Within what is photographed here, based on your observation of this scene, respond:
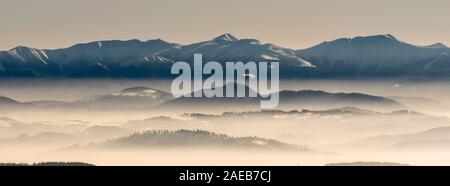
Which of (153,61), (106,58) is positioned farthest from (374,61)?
(106,58)

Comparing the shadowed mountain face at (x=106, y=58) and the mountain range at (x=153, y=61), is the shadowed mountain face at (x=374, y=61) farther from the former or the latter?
the shadowed mountain face at (x=106, y=58)

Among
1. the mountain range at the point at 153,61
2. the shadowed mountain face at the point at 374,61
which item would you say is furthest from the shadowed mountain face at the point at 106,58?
the shadowed mountain face at the point at 374,61

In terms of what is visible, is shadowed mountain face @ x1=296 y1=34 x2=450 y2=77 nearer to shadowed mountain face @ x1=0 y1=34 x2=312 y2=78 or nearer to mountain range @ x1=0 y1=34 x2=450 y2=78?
mountain range @ x1=0 y1=34 x2=450 y2=78

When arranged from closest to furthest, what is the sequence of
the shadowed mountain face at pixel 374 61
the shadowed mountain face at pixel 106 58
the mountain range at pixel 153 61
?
the shadowed mountain face at pixel 106 58
the mountain range at pixel 153 61
the shadowed mountain face at pixel 374 61

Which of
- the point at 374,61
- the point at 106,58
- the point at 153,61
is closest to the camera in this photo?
the point at 106,58

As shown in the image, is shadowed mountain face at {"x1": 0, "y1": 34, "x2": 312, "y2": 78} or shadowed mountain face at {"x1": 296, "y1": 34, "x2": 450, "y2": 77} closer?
shadowed mountain face at {"x1": 0, "y1": 34, "x2": 312, "y2": 78}

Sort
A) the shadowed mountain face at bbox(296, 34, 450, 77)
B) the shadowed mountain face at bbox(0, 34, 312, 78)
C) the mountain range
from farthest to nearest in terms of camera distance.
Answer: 1. the shadowed mountain face at bbox(296, 34, 450, 77)
2. the mountain range
3. the shadowed mountain face at bbox(0, 34, 312, 78)

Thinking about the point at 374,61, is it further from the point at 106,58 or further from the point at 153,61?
the point at 106,58

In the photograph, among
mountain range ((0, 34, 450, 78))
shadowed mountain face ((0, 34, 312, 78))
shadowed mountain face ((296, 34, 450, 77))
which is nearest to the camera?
shadowed mountain face ((0, 34, 312, 78))

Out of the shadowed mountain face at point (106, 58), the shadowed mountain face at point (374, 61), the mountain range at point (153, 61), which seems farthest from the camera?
the shadowed mountain face at point (374, 61)

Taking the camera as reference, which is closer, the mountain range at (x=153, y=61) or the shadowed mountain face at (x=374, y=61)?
the mountain range at (x=153, y=61)

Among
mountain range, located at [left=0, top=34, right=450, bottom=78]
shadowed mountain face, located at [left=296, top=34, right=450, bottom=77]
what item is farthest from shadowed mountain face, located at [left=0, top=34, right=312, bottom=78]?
shadowed mountain face, located at [left=296, top=34, right=450, bottom=77]
